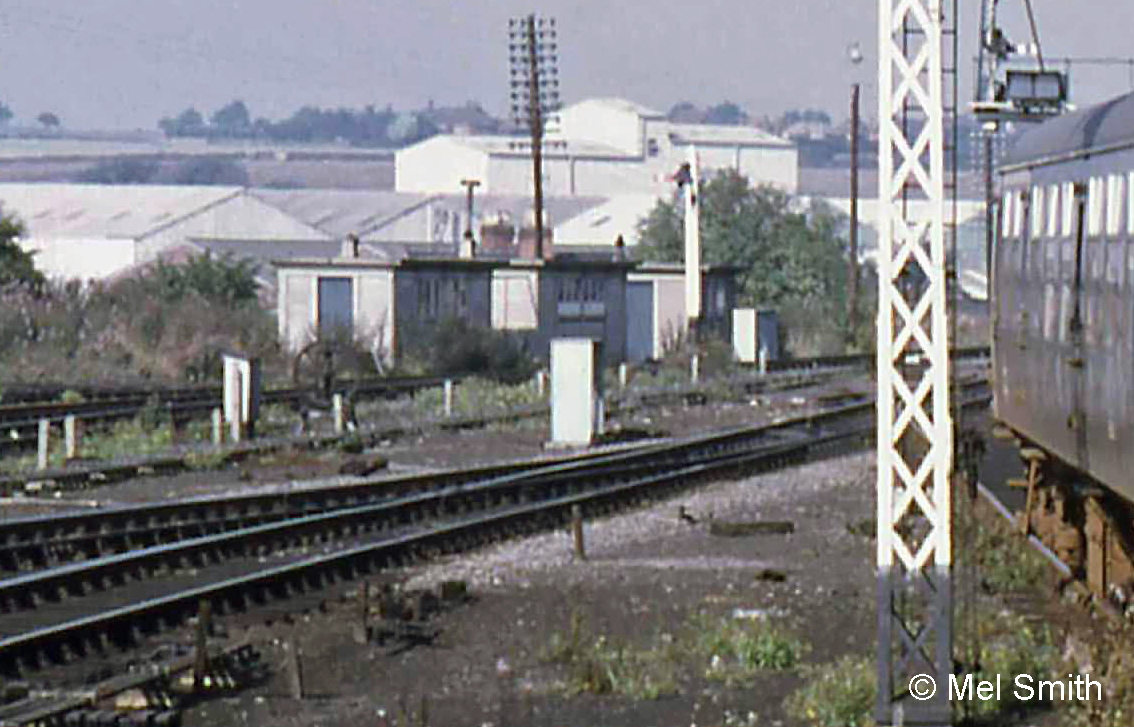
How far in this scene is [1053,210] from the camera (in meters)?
17.4

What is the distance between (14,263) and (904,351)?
5114cm

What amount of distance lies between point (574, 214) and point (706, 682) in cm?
12603

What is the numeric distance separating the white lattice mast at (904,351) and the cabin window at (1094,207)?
329 centimetres

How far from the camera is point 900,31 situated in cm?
1205

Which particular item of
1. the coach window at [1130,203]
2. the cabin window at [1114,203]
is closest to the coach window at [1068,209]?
the cabin window at [1114,203]

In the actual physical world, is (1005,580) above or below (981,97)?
below

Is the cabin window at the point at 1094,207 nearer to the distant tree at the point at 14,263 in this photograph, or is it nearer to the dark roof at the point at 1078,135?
the dark roof at the point at 1078,135

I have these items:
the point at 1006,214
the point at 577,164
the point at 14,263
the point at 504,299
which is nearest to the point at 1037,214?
the point at 1006,214

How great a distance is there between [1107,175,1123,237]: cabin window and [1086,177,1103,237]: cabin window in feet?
1.06

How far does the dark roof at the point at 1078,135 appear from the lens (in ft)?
48.7

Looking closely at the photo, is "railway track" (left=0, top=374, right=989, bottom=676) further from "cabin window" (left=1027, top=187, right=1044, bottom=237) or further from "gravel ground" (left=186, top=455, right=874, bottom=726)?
"cabin window" (left=1027, top=187, right=1044, bottom=237)

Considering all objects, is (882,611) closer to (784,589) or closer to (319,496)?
(784,589)

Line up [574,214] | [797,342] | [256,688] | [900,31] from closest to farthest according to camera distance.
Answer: [900,31] < [256,688] < [797,342] < [574,214]

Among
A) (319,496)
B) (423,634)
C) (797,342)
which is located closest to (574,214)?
(797,342)
